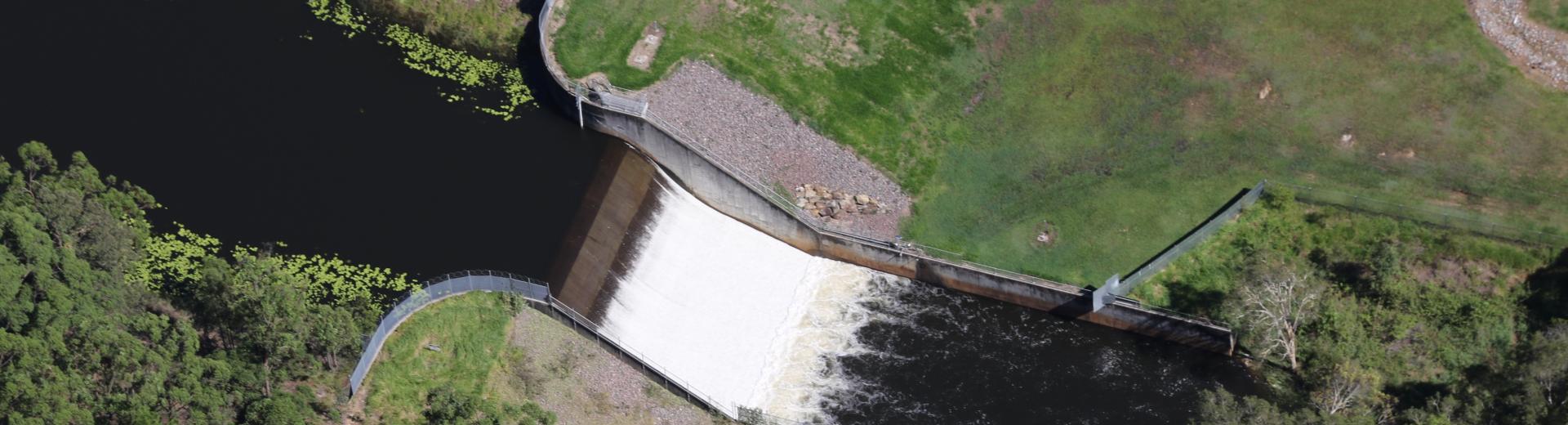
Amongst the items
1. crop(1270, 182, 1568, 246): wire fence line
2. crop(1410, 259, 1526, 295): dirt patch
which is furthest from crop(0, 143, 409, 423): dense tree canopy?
crop(1410, 259, 1526, 295): dirt patch

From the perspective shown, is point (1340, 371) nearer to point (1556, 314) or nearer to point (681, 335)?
point (1556, 314)

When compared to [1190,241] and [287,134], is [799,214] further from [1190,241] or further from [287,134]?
[287,134]

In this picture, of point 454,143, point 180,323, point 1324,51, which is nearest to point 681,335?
point 454,143

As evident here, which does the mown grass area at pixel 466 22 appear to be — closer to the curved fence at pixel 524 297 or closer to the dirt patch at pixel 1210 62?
the curved fence at pixel 524 297

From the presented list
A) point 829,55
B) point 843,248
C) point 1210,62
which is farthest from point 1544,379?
point 829,55

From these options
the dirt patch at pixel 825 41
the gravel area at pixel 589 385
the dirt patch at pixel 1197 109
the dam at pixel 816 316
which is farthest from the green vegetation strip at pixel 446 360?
the dirt patch at pixel 1197 109

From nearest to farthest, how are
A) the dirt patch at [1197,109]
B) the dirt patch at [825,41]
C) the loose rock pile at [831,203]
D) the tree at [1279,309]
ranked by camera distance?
the tree at [1279,309] < the loose rock pile at [831,203] < the dirt patch at [1197,109] < the dirt patch at [825,41]

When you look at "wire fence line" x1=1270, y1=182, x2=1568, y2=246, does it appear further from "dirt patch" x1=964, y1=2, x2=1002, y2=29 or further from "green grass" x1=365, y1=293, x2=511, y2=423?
"green grass" x1=365, y1=293, x2=511, y2=423
